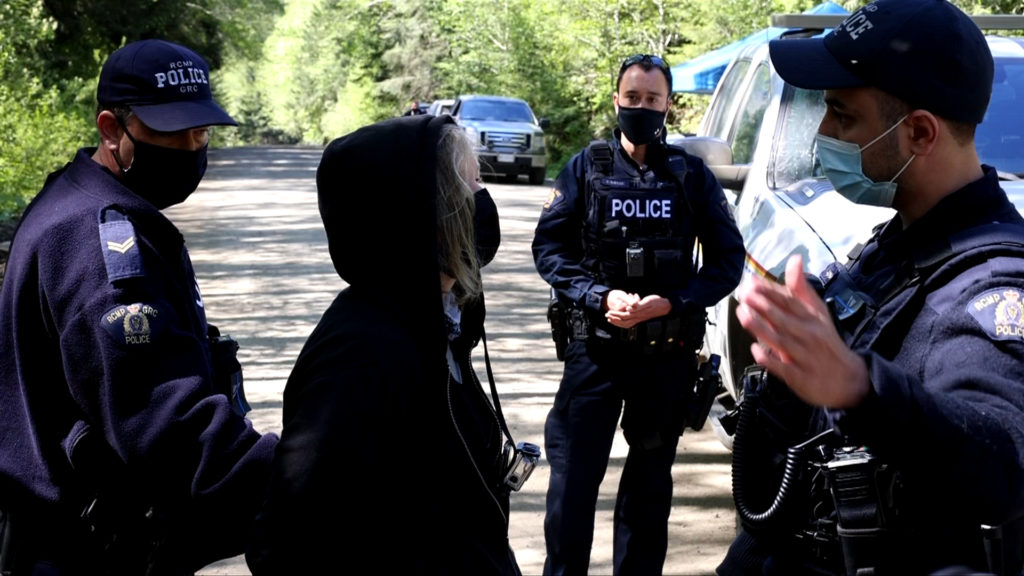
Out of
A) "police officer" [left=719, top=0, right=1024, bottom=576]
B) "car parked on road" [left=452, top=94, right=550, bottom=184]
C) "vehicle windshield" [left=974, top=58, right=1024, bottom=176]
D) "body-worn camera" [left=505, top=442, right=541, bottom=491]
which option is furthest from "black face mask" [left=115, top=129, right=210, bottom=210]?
"car parked on road" [left=452, top=94, right=550, bottom=184]

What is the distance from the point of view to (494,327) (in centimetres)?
1047

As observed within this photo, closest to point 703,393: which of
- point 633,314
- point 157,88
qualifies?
point 633,314

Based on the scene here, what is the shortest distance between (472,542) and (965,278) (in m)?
1.09

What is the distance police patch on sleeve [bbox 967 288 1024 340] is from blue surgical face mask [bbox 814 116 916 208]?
1.37 feet

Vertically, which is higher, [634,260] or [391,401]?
[391,401]

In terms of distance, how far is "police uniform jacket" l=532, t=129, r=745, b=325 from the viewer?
4.68 metres

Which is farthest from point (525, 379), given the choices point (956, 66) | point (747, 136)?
point (956, 66)

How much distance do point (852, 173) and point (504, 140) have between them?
23.2 meters

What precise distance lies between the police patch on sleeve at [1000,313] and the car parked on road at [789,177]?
2.20m

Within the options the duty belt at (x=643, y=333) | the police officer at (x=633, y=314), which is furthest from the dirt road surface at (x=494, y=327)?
the duty belt at (x=643, y=333)

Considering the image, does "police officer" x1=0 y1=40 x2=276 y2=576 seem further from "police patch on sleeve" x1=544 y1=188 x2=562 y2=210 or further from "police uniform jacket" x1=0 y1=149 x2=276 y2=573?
"police patch on sleeve" x1=544 y1=188 x2=562 y2=210

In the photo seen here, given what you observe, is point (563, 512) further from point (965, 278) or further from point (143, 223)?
point (965, 278)

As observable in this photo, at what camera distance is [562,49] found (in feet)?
113

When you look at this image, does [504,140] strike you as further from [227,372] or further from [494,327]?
[227,372]
